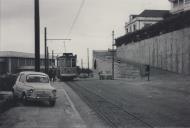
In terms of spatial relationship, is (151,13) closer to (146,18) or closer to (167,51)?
(146,18)

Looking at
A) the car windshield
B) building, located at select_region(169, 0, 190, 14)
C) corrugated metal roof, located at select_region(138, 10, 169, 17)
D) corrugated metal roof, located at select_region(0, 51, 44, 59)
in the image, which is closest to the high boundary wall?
building, located at select_region(169, 0, 190, 14)

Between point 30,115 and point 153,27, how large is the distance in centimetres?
5096

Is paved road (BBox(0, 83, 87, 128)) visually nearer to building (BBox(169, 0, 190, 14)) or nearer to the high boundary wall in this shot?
the high boundary wall

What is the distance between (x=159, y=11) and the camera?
10462 centimetres

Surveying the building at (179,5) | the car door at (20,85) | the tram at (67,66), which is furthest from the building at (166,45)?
the car door at (20,85)

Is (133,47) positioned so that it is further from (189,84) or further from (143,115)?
(143,115)

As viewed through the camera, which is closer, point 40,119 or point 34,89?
point 40,119

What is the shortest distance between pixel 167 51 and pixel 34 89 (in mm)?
36940

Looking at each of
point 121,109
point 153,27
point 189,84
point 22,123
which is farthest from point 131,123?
point 153,27

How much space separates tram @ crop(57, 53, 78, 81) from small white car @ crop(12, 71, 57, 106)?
36323mm

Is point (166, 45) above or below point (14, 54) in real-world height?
below

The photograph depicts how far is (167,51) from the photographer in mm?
55375

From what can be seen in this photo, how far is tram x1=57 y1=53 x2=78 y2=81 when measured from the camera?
59094 mm

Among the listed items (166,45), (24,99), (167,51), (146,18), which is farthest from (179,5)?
(24,99)
